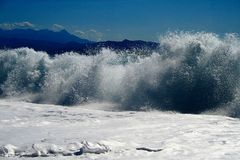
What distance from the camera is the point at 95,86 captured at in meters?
19.3

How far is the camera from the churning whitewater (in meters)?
16.3

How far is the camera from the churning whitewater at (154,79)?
53.4 ft

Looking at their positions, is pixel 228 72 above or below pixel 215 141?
above

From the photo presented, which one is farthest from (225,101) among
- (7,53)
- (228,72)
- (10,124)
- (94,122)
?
(7,53)

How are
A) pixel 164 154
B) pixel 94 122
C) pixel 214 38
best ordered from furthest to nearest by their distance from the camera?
1. pixel 214 38
2. pixel 94 122
3. pixel 164 154

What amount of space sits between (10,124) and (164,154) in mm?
4395

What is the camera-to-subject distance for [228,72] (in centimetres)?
1659

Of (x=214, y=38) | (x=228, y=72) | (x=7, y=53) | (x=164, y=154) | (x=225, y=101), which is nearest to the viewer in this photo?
(x=164, y=154)

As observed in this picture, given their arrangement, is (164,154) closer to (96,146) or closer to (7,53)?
(96,146)

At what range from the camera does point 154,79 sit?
1789 centimetres

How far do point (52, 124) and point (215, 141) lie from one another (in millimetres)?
4194

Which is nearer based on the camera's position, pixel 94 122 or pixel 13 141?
pixel 13 141

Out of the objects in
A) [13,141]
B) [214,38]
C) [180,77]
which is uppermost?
[214,38]

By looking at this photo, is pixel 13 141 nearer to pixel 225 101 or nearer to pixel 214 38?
pixel 225 101
